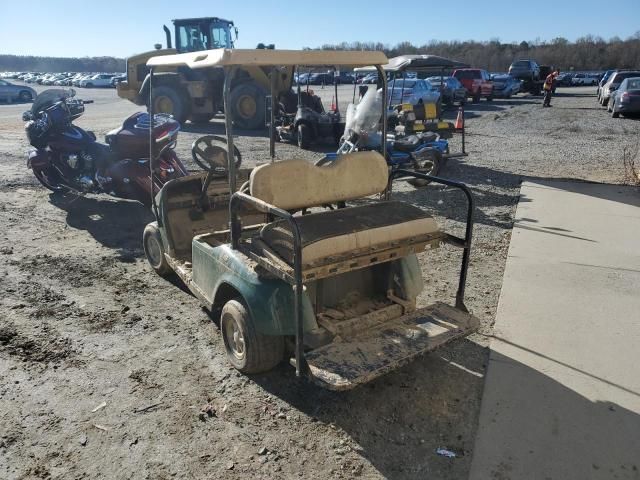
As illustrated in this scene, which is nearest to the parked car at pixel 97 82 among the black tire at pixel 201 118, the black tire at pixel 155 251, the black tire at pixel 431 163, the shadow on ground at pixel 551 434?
the black tire at pixel 201 118

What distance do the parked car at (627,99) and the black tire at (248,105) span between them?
12177mm

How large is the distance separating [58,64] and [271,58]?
3258 inches

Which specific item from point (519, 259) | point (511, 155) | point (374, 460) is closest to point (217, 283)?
point (374, 460)

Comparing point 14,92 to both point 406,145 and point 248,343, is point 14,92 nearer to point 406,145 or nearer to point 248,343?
point 406,145

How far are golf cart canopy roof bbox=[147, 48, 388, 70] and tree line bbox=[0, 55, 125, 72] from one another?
241 feet

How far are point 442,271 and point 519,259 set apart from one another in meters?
0.94

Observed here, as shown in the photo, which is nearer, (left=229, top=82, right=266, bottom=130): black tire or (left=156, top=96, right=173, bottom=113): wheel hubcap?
(left=229, top=82, right=266, bottom=130): black tire

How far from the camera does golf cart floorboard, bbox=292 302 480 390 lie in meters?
2.74

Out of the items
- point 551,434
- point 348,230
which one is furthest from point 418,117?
point 551,434

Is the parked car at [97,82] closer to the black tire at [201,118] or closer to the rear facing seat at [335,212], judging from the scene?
the black tire at [201,118]

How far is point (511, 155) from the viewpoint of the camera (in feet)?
37.6

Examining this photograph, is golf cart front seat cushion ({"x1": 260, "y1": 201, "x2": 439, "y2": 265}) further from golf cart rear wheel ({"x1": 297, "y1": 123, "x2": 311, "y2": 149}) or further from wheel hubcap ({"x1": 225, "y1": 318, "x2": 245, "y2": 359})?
golf cart rear wheel ({"x1": 297, "y1": 123, "x2": 311, "y2": 149})

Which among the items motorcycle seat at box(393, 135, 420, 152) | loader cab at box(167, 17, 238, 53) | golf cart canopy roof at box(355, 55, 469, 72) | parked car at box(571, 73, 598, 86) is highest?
loader cab at box(167, 17, 238, 53)

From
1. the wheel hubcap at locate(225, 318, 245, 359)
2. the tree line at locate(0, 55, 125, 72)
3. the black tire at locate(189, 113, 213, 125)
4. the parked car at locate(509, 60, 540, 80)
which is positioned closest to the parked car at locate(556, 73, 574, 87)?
the parked car at locate(509, 60, 540, 80)
